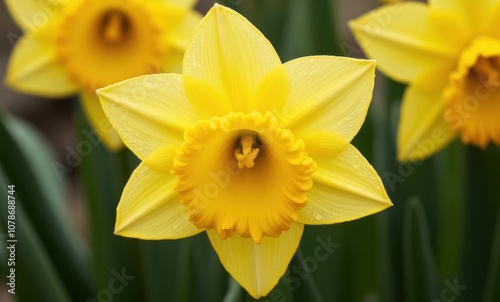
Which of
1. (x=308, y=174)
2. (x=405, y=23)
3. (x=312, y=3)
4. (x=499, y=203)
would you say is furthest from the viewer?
(x=312, y=3)

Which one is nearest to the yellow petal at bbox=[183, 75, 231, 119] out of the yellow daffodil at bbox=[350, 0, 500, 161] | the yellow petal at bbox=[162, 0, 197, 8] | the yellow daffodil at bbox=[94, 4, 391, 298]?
the yellow daffodil at bbox=[94, 4, 391, 298]

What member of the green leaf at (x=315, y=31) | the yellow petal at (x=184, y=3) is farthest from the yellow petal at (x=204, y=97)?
the green leaf at (x=315, y=31)

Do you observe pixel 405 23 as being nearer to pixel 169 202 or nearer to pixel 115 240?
pixel 169 202

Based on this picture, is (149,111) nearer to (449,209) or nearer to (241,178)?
(241,178)

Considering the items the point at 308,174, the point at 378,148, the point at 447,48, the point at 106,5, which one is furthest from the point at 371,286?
the point at 106,5

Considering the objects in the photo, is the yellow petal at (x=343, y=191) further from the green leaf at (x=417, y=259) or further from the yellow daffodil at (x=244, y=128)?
the green leaf at (x=417, y=259)

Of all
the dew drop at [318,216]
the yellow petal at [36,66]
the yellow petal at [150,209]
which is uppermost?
the yellow petal at [36,66]
